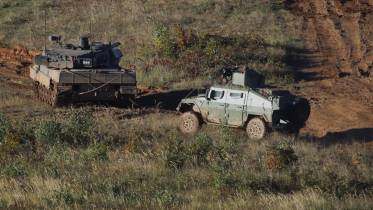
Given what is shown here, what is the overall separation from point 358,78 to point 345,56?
3555 millimetres

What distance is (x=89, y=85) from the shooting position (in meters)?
22.4

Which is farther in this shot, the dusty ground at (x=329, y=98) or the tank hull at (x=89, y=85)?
the tank hull at (x=89, y=85)

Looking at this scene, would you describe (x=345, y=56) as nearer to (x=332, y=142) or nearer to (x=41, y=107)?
(x=332, y=142)

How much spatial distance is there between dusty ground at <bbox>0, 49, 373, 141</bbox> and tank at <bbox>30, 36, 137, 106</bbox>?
168 centimetres

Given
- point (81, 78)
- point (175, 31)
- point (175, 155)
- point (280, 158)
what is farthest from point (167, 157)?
point (175, 31)

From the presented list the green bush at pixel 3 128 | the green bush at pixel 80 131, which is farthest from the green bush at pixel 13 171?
the green bush at pixel 80 131

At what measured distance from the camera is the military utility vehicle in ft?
63.1

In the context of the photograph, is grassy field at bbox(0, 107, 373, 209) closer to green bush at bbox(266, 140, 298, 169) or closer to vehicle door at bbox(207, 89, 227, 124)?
green bush at bbox(266, 140, 298, 169)

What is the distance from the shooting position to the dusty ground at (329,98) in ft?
71.9

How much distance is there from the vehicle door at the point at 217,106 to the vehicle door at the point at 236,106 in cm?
16

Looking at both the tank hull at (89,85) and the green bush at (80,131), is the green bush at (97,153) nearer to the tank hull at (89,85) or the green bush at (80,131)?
the green bush at (80,131)

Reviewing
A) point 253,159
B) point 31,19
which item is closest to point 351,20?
point 31,19

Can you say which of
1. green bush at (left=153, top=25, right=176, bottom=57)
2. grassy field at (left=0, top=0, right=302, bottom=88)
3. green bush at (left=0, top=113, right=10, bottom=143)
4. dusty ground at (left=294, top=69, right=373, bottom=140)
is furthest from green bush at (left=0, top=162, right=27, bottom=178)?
green bush at (left=153, top=25, right=176, bottom=57)

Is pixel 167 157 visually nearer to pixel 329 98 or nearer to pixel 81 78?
pixel 81 78
